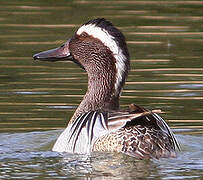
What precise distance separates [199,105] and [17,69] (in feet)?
11.6

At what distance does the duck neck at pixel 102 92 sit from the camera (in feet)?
38.2

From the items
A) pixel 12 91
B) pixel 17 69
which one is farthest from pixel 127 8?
pixel 12 91

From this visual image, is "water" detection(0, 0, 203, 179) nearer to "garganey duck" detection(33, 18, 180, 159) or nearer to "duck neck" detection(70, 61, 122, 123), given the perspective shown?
"garganey duck" detection(33, 18, 180, 159)

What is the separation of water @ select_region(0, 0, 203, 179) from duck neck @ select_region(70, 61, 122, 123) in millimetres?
675

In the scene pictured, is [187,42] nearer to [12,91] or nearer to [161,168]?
[12,91]

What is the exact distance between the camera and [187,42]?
17.6 m

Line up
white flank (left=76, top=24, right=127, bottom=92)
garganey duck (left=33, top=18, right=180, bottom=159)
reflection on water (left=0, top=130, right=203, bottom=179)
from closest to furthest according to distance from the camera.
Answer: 1. reflection on water (left=0, top=130, right=203, bottom=179)
2. garganey duck (left=33, top=18, right=180, bottom=159)
3. white flank (left=76, top=24, right=127, bottom=92)

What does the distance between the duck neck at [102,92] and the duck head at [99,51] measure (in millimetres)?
12

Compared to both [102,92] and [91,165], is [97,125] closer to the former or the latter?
[91,165]

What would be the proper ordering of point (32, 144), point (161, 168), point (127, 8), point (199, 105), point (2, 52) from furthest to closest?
point (127, 8) → point (2, 52) → point (199, 105) → point (32, 144) → point (161, 168)

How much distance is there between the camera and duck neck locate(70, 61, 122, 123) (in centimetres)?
1163

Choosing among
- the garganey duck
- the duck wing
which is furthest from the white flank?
the duck wing

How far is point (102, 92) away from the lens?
11695 mm

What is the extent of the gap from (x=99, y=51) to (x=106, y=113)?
106cm
